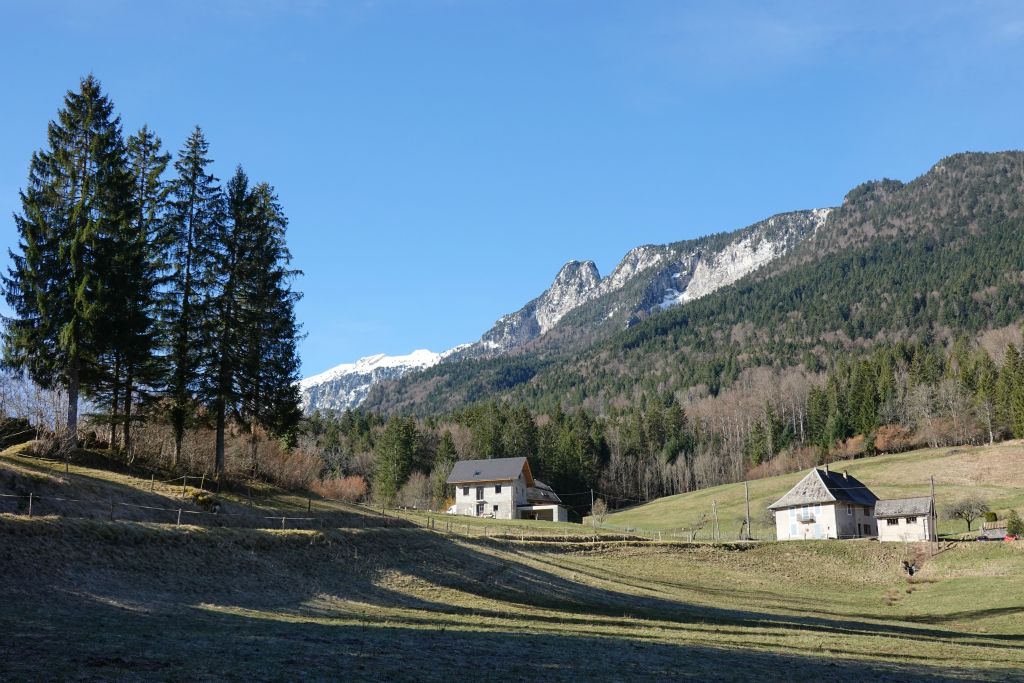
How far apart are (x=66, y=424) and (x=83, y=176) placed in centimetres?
1335

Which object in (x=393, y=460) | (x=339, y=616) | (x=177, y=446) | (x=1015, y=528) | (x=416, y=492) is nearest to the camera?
(x=339, y=616)

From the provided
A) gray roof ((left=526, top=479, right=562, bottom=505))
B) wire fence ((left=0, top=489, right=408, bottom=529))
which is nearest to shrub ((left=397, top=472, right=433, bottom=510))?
gray roof ((left=526, top=479, right=562, bottom=505))

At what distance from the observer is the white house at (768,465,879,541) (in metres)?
81.4

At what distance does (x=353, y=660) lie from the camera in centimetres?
1709

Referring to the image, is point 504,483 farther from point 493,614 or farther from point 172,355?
point 493,614

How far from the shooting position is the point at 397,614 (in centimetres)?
2836

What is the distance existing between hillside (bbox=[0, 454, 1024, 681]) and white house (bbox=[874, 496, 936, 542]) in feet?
66.3

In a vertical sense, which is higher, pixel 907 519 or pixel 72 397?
pixel 72 397

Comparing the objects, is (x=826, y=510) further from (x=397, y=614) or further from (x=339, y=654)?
(x=339, y=654)

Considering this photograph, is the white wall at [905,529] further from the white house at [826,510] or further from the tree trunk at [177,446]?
the tree trunk at [177,446]

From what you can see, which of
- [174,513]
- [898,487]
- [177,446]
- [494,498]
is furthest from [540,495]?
[174,513]

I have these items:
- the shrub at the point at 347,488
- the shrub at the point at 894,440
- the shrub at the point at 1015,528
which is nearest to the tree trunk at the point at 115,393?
the shrub at the point at 347,488

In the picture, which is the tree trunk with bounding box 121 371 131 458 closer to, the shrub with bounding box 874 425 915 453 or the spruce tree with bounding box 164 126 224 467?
the spruce tree with bounding box 164 126 224 467

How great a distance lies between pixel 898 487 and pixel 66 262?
93.3 metres
